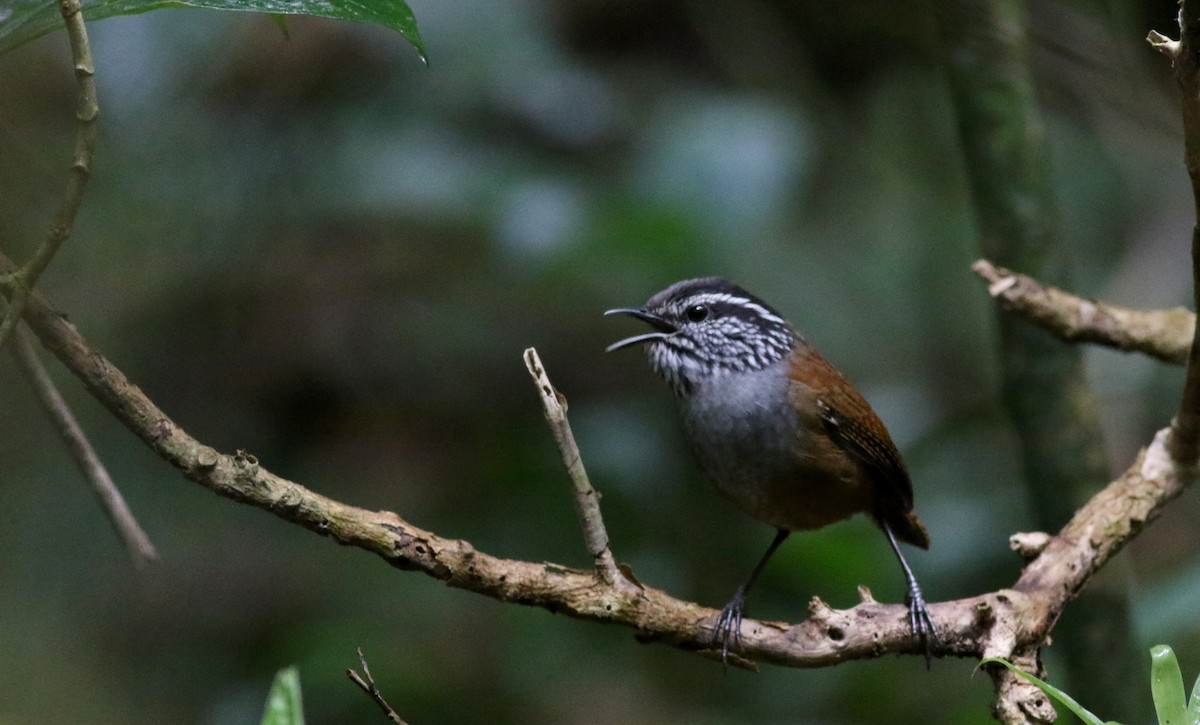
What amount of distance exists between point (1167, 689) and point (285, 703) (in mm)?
1414

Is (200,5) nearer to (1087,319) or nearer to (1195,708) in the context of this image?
(1195,708)

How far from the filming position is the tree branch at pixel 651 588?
2.20 m

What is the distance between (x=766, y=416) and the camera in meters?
3.78

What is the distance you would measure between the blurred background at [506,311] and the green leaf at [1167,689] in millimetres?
2422

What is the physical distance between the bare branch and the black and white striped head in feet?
2.42

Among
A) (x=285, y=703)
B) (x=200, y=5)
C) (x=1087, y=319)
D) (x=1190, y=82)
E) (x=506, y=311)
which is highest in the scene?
(x=1190, y=82)

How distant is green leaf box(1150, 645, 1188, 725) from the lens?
6.31 feet

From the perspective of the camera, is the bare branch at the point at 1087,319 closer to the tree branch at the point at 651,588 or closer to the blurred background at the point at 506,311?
the tree branch at the point at 651,588

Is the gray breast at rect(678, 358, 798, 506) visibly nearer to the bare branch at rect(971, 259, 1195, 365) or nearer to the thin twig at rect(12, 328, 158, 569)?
the bare branch at rect(971, 259, 1195, 365)

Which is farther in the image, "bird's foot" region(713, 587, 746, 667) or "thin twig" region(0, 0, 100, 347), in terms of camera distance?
"bird's foot" region(713, 587, 746, 667)

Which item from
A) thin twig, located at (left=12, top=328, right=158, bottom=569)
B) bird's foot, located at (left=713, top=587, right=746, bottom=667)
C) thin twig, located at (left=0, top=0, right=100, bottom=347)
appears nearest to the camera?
thin twig, located at (left=0, top=0, right=100, bottom=347)

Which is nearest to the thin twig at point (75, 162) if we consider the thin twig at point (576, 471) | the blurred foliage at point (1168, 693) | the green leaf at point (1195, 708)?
the thin twig at point (576, 471)

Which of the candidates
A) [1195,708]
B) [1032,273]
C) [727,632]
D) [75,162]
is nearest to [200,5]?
[75,162]

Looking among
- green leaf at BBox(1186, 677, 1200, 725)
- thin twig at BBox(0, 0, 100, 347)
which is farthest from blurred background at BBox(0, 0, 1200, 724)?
green leaf at BBox(1186, 677, 1200, 725)
